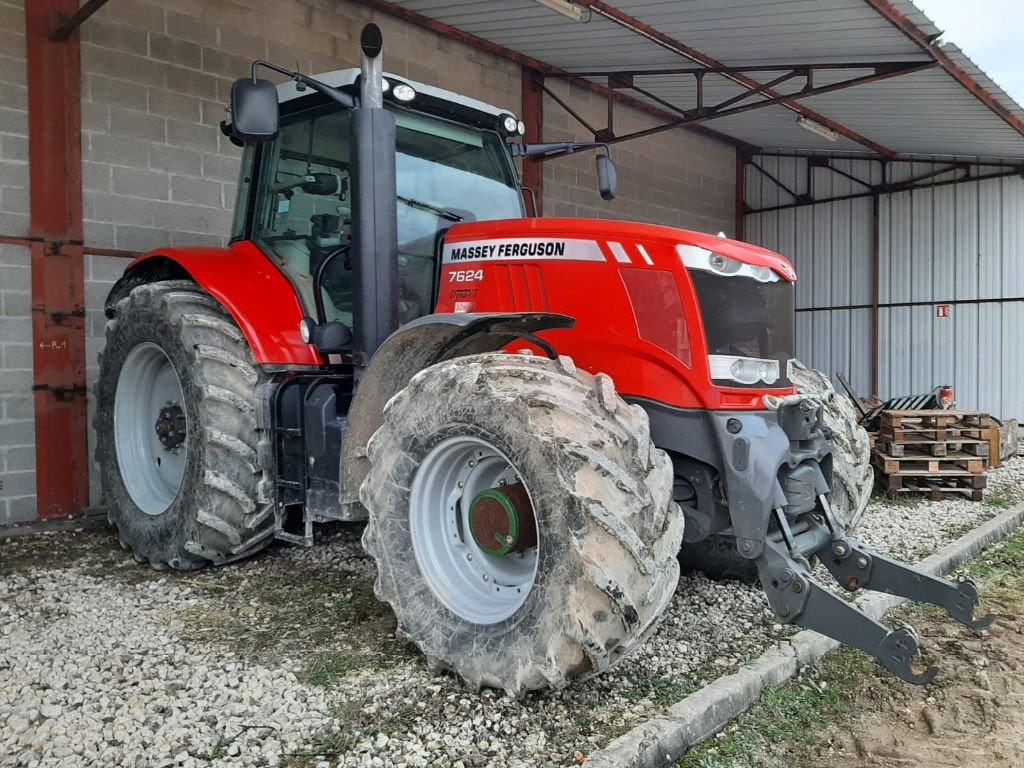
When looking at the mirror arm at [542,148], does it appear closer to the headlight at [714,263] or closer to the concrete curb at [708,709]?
the headlight at [714,263]

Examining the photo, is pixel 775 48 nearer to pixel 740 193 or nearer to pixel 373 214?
pixel 373 214

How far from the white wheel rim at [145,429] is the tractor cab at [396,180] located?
107 centimetres

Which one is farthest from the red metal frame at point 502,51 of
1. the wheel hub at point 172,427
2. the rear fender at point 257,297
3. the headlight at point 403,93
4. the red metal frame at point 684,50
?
the wheel hub at point 172,427

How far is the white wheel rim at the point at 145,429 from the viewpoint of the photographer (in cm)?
493

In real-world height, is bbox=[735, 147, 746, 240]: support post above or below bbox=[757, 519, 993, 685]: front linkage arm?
above

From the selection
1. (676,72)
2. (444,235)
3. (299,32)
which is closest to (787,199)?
(676,72)

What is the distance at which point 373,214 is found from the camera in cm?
369

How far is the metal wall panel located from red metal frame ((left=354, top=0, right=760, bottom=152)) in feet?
13.8

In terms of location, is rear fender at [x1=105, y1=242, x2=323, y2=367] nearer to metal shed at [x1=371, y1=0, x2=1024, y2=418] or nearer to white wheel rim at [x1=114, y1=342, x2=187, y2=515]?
white wheel rim at [x1=114, y1=342, x2=187, y2=515]

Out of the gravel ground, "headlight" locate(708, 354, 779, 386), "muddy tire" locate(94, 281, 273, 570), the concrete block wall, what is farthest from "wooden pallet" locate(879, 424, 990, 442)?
the concrete block wall

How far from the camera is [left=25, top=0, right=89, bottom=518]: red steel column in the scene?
595cm

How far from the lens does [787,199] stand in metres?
14.8

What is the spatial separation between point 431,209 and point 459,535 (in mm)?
1745

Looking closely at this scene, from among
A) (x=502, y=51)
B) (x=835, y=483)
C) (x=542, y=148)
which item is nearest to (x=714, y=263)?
(x=835, y=483)
